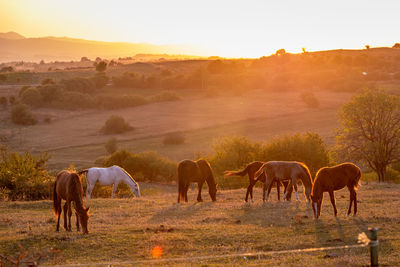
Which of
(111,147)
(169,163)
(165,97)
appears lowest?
(111,147)

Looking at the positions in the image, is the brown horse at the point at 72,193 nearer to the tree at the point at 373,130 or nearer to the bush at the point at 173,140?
the tree at the point at 373,130

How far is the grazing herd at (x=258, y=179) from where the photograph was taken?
12508 mm

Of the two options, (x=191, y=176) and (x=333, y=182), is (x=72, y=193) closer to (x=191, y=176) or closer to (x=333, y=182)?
(x=333, y=182)

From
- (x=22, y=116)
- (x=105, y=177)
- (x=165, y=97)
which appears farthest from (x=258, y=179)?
(x=165, y=97)

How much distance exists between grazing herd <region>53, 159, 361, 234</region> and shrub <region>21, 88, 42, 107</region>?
68953 millimetres

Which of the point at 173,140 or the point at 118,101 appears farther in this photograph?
the point at 118,101

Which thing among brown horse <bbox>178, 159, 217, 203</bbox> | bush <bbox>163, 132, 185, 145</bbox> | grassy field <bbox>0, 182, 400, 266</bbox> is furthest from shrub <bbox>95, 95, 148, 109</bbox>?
grassy field <bbox>0, 182, 400, 266</bbox>

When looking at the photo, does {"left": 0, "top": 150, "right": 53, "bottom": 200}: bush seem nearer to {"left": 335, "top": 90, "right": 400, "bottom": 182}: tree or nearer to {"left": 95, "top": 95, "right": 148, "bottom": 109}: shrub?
{"left": 335, "top": 90, "right": 400, "bottom": 182}: tree

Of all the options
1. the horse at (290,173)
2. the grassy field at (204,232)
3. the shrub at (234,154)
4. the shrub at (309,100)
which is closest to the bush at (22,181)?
the grassy field at (204,232)

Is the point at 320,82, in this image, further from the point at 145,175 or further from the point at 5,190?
the point at 5,190

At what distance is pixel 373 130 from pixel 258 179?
15.4 meters

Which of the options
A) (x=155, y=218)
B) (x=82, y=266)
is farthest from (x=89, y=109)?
(x=82, y=266)

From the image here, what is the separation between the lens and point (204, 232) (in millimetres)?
12648

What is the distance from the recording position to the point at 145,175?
133ft
